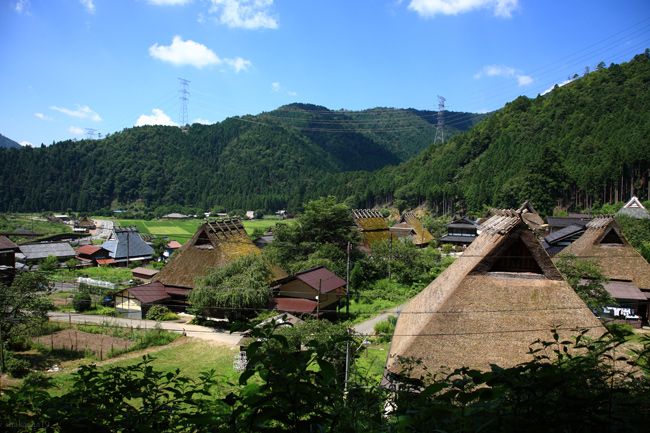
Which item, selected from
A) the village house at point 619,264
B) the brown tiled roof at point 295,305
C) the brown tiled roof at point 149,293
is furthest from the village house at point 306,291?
the village house at point 619,264

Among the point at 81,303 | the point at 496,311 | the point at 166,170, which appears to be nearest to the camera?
the point at 496,311

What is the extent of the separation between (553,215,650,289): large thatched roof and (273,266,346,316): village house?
1584cm

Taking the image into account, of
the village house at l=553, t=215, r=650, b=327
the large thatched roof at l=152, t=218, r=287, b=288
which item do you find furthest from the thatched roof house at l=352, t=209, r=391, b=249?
the village house at l=553, t=215, r=650, b=327

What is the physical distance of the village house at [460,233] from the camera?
158 feet

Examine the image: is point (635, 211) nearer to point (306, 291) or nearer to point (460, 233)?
point (460, 233)

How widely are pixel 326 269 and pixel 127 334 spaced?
1337cm

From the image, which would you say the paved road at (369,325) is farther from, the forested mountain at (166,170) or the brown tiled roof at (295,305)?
the forested mountain at (166,170)

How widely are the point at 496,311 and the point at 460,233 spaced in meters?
41.8

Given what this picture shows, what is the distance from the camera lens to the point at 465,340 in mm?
10562

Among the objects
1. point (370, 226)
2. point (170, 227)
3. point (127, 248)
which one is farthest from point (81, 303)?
point (370, 226)

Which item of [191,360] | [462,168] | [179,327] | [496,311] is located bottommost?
[179,327]

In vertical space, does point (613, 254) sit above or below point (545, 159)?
below

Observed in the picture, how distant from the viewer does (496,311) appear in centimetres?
1100

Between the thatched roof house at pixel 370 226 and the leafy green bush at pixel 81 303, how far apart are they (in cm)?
2657
